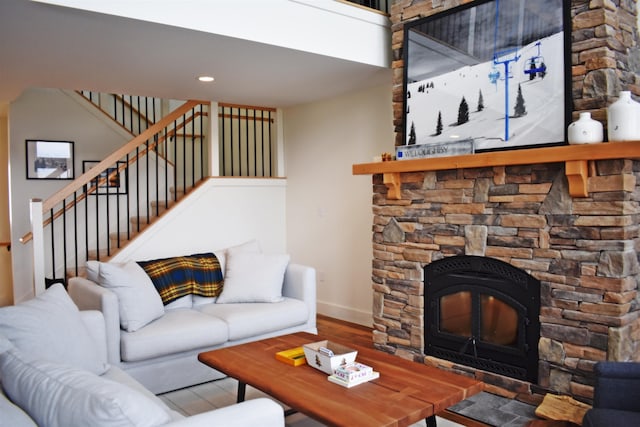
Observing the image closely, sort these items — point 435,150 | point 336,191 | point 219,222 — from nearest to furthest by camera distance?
point 435,150, point 336,191, point 219,222

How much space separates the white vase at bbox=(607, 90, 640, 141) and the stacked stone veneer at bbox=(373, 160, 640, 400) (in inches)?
6.4

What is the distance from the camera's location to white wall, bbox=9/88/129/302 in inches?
246

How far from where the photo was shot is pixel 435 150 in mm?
3801

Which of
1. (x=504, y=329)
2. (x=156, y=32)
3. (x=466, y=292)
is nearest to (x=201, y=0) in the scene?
(x=156, y=32)

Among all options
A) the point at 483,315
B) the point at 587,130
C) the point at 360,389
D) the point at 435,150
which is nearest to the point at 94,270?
the point at 360,389

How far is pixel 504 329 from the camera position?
3.57m

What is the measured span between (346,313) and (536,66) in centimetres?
318

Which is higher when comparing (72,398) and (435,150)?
(435,150)

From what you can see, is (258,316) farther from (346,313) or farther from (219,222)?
(219,222)

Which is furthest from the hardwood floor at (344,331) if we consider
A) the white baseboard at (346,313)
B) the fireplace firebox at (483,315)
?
the fireplace firebox at (483,315)

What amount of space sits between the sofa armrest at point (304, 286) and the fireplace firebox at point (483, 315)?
91 cm

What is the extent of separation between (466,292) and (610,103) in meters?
1.50

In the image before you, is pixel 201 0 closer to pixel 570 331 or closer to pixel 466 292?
pixel 466 292

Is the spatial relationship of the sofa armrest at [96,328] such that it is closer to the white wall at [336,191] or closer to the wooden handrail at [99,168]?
the wooden handrail at [99,168]
